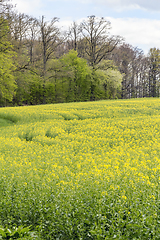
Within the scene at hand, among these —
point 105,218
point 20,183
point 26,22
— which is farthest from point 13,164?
point 26,22

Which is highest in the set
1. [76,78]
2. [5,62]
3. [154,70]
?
[154,70]

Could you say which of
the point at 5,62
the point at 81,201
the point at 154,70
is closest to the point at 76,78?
the point at 5,62

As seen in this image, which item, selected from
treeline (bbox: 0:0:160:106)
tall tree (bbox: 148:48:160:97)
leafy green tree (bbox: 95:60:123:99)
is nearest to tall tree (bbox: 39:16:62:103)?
treeline (bbox: 0:0:160:106)

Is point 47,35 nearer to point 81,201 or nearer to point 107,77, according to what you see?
point 107,77

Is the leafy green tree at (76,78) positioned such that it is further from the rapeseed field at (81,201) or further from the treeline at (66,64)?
the rapeseed field at (81,201)

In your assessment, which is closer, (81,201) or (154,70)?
(81,201)

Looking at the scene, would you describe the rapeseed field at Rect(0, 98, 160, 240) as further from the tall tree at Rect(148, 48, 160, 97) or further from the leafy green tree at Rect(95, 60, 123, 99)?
the tall tree at Rect(148, 48, 160, 97)

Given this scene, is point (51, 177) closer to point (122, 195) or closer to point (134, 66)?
point (122, 195)

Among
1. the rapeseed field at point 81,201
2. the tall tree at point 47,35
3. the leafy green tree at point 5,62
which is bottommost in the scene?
the rapeseed field at point 81,201

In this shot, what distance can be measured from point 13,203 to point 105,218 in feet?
7.53

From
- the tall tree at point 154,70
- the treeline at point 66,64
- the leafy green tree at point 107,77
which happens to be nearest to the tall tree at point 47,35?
the treeline at point 66,64

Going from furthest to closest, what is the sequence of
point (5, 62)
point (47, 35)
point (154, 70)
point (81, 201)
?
point (154, 70)
point (47, 35)
point (5, 62)
point (81, 201)

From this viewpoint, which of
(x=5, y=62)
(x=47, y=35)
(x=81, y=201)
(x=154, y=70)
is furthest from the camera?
(x=154, y=70)

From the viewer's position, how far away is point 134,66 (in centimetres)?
5444
